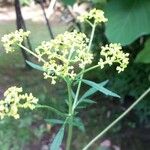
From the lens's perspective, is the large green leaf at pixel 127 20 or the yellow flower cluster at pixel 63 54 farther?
the large green leaf at pixel 127 20

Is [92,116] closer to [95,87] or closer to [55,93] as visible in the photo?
[55,93]

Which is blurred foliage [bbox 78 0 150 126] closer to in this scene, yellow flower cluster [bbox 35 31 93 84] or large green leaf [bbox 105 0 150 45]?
large green leaf [bbox 105 0 150 45]

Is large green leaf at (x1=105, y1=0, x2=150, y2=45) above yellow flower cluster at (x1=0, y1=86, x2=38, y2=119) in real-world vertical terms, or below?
above

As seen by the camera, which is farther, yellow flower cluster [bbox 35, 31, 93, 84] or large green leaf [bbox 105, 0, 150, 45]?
large green leaf [bbox 105, 0, 150, 45]

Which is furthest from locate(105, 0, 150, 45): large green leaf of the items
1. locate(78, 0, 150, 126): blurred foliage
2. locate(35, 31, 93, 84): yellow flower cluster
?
locate(35, 31, 93, 84): yellow flower cluster

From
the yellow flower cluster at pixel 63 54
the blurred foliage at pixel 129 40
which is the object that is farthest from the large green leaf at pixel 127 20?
the yellow flower cluster at pixel 63 54

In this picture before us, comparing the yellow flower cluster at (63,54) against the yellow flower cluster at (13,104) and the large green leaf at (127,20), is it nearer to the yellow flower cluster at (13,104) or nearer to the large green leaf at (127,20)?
the yellow flower cluster at (13,104)

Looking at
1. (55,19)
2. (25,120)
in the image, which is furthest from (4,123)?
(55,19)

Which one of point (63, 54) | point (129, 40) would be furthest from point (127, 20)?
point (63, 54)

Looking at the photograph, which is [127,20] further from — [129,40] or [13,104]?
[13,104]
